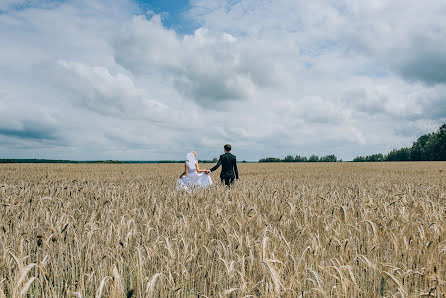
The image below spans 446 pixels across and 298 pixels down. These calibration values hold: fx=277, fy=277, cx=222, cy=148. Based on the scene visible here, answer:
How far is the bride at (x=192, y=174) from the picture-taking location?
33.6ft

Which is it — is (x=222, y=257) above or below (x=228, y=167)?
below

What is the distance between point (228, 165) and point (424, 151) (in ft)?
290

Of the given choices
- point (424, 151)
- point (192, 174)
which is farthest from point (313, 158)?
point (192, 174)

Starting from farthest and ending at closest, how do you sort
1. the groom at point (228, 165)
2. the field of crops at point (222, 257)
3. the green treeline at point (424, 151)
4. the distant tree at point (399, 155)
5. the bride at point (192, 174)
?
the distant tree at point (399, 155)
the green treeline at point (424, 151)
the bride at point (192, 174)
the groom at point (228, 165)
the field of crops at point (222, 257)

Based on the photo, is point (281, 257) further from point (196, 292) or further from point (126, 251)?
point (126, 251)

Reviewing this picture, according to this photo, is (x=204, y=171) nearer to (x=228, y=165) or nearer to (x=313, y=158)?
(x=228, y=165)

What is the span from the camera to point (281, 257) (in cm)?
298

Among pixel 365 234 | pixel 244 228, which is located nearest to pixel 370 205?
pixel 365 234

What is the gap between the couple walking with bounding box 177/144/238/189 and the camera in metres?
9.39

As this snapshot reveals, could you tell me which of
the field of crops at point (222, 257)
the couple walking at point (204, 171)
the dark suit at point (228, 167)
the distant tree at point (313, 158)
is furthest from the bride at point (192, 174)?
the distant tree at point (313, 158)

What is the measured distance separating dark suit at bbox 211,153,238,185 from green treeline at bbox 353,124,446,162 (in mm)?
85079

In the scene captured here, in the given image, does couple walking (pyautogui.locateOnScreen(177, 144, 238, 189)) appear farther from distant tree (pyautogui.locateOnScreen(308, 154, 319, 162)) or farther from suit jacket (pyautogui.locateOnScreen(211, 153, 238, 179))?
distant tree (pyautogui.locateOnScreen(308, 154, 319, 162))

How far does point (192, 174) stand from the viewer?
34.5 feet

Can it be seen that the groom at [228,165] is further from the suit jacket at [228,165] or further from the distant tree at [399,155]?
the distant tree at [399,155]
